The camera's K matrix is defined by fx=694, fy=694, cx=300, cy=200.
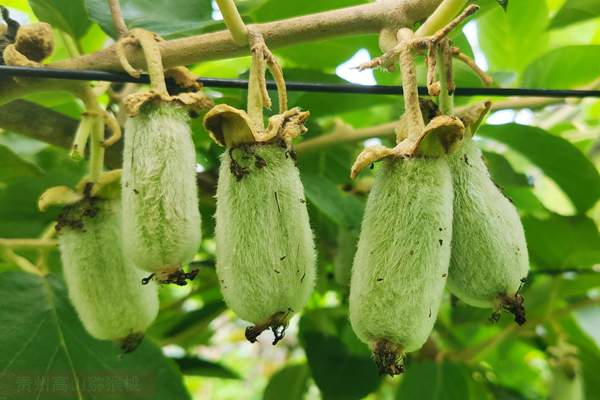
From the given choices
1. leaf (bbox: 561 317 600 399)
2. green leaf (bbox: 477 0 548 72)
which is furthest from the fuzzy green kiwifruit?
leaf (bbox: 561 317 600 399)

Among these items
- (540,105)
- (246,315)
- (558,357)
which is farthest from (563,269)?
(246,315)

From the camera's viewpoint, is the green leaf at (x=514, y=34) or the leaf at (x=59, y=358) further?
the green leaf at (x=514, y=34)

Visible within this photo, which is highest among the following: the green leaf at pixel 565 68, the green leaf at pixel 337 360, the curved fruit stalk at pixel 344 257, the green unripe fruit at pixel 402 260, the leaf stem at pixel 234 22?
the leaf stem at pixel 234 22

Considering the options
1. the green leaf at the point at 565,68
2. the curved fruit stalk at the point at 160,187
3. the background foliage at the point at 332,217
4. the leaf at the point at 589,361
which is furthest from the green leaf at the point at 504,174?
the curved fruit stalk at the point at 160,187

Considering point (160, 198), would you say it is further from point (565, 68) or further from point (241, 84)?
point (565, 68)

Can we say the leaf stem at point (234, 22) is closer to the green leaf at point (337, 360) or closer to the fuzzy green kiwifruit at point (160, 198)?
the fuzzy green kiwifruit at point (160, 198)

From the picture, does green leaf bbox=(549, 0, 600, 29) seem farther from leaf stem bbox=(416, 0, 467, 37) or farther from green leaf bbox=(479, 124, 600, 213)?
leaf stem bbox=(416, 0, 467, 37)
